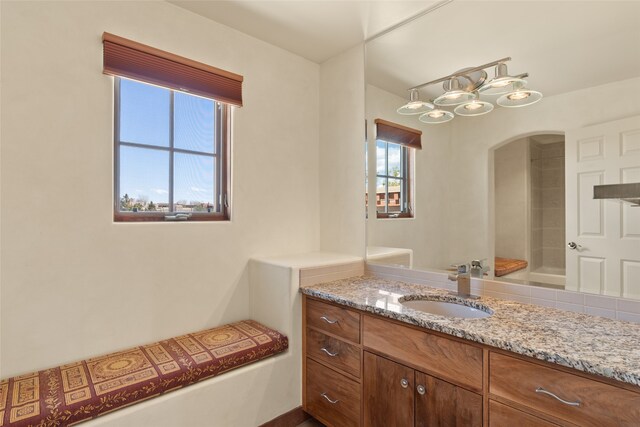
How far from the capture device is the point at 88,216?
5.46 feet

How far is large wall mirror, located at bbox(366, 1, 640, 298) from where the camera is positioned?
1.39 m

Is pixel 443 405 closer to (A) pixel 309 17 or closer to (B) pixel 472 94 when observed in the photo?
(B) pixel 472 94

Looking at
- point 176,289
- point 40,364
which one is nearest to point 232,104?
point 176,289

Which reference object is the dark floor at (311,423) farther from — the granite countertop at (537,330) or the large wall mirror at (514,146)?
the large wall mirror at (514,146)

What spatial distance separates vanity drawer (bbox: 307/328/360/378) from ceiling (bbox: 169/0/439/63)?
1949 millimetres

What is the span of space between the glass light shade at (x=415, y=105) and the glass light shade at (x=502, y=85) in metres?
0.32

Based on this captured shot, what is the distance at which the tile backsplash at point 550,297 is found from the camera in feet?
4.38

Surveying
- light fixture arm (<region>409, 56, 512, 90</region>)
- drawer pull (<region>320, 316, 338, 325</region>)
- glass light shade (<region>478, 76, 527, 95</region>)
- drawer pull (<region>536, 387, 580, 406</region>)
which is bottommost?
drawer pull (<region>320, 316, 338, 325</region>)

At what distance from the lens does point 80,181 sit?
1643 mm

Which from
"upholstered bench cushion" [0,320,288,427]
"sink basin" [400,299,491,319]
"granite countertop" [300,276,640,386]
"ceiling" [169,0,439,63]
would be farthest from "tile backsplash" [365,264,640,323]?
"ceiling" [169,0,439,63]

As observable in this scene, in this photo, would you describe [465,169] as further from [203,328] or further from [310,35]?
[203,328]

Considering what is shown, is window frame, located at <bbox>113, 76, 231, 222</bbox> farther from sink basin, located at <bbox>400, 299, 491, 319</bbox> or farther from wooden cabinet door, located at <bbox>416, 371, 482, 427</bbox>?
wooden cabinet door, located at <bbox>416, 371, 482, 427</bbox>

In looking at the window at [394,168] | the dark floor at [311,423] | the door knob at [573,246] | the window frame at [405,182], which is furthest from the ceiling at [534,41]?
the dark floor at [311,423]

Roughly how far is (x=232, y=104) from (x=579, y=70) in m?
1.89
